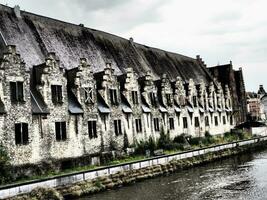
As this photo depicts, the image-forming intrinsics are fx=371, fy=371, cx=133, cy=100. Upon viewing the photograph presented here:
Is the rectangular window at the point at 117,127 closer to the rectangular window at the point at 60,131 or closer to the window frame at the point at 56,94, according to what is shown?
the rectangular window at the point at 60,131

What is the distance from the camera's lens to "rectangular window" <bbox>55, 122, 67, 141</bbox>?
1192 inches

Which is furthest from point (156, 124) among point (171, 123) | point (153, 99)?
point (171, 123)

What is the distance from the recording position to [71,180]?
2386 centimetres

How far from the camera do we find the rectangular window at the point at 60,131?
99.4 ft

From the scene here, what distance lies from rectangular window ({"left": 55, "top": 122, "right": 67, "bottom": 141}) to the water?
23.3 feet

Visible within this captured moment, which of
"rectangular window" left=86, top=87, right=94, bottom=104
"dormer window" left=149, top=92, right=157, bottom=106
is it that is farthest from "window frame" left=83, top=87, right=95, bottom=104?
"dormer window" left=149, top=92, right=157, bottom=106

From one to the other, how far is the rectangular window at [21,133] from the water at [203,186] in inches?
277

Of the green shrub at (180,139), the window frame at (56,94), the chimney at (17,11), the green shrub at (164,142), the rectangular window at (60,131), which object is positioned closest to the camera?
the rectangular window at (60,131)

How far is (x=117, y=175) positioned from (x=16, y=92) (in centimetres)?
968

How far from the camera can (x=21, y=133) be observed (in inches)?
1070

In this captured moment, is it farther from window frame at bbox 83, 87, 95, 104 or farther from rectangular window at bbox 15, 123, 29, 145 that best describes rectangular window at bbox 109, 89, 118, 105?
rectangular window at bbox 15, 123, 29, 145

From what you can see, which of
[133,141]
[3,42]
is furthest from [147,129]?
[3,42]

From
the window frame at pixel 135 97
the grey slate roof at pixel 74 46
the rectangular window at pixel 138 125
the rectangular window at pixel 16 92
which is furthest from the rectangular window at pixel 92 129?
the rectangular window at pixel 16 92

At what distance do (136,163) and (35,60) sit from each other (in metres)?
12.8
